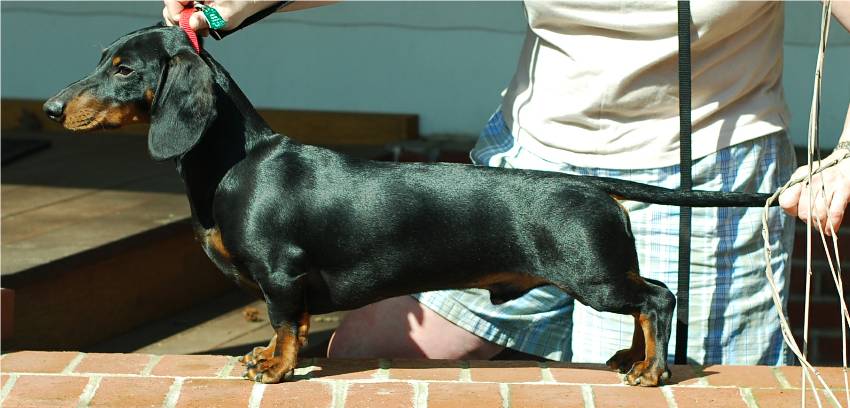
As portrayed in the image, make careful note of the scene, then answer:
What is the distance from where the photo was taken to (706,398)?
229 centimetres

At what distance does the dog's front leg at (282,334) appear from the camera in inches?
85.8

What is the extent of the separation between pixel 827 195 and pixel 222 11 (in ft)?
3.95

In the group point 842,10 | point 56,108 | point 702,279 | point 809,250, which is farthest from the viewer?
point 702,279

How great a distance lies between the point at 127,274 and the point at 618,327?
217 centimetres

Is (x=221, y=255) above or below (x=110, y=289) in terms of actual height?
above

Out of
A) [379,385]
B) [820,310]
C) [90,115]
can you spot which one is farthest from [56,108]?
[820,310]

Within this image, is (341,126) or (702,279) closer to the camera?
(702,279)

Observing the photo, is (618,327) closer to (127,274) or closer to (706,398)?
(706,398)

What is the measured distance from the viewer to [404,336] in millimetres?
2846

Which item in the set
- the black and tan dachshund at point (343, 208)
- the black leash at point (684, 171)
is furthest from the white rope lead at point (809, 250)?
the black leash at point (684, 171)

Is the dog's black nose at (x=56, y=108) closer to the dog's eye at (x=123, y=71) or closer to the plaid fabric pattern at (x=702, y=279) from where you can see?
the dog's eye at (x=123, y=71)

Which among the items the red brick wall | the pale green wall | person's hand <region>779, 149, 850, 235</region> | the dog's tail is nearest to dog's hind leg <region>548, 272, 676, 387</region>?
the dog's tail

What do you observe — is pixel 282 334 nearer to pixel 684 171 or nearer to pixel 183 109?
pixel 183 109

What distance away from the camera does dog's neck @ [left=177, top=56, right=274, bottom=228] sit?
221 cm
